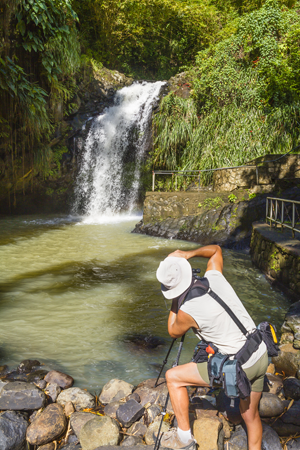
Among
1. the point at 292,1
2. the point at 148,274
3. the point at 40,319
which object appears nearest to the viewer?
the point at 40,319

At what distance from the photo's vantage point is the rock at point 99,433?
7.25 feet

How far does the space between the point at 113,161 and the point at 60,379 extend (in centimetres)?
1252

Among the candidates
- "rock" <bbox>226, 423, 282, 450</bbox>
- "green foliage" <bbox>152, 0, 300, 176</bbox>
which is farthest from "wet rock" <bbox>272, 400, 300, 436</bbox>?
"green foliage" <bbox>152, 0, 300, 176</bbox>

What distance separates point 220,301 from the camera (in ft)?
6.32

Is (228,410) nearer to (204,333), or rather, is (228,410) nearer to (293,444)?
(293,444)

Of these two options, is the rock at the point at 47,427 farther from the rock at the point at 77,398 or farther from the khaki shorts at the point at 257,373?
the khaki shorts at the point at 257,373

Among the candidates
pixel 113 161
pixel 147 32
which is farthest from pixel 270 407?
pixel 147 32

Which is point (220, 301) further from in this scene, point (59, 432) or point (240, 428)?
point (59, 432)

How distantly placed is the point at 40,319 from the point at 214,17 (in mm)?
20558

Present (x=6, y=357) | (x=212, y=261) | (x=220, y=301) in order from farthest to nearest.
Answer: (x=6, y=357) → (x=212, y=261) → (x=220, y=301)

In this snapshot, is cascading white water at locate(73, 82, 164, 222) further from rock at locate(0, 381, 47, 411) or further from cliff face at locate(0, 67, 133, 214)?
rock at locate(0, 381, 47, 411)

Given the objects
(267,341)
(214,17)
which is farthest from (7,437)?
(214,17)

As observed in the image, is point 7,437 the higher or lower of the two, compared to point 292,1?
lower

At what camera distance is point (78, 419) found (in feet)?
7.92
